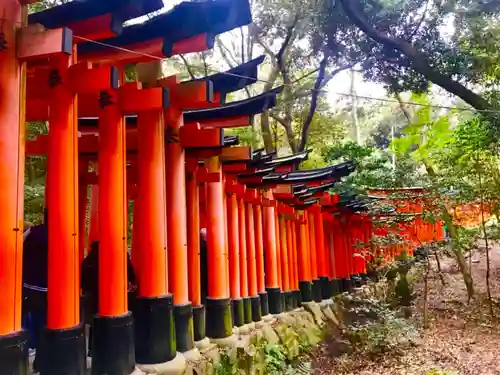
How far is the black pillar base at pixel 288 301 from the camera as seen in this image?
12.1 m

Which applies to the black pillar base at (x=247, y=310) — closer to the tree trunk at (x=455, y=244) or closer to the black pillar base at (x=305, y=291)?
the black pillar base at (x=305, y=291)

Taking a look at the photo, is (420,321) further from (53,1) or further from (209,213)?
(53,1)

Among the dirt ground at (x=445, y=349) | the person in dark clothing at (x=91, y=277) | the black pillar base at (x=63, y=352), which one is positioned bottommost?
the dirt ground at (x=445, y=349)

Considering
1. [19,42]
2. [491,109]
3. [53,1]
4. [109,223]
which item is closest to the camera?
[19,42]

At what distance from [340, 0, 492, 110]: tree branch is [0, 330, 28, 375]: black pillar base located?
901 centimetres

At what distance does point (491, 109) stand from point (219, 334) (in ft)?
22.5

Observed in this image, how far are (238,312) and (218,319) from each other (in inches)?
45.8

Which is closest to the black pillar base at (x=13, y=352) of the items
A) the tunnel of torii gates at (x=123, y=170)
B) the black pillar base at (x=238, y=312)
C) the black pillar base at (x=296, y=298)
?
the tunnel of torii gates at (x=123, y=170)

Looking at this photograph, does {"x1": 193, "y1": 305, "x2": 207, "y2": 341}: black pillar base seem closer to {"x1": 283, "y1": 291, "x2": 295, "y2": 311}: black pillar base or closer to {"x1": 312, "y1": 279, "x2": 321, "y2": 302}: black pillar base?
{"x1": 283, "y1": 291, "x2": 295, "y2": 311}: black pillar base

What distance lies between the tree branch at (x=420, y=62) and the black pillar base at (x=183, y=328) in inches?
278

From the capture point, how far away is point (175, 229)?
6.07 meters

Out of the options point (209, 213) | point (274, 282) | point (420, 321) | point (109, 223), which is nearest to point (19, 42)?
point (109, 223)

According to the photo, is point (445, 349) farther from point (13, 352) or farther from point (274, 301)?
point (13, 352)

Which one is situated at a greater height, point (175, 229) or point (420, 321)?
point (175, 229)
